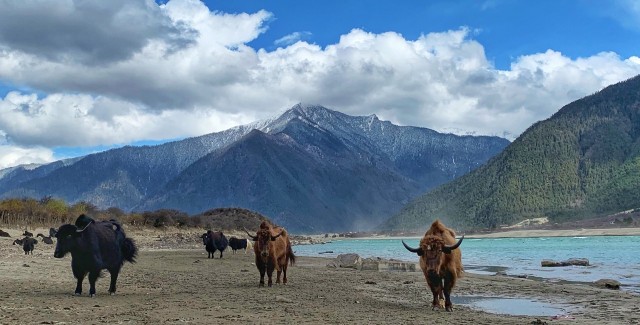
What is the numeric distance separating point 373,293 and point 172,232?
81.3m

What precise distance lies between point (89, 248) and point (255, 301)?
466cm

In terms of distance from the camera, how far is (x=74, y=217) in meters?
82.7

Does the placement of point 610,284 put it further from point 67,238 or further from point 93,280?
point 67,238

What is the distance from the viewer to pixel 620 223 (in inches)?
6590

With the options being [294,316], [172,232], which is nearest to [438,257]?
[294,316]

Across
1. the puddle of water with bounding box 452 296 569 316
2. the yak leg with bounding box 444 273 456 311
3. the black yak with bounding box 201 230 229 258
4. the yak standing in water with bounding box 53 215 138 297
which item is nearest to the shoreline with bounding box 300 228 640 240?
the black yak with bounding box 201 230 229 258

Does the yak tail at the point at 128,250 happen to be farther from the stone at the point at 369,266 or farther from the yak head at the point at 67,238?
the stone at the point at 369,266

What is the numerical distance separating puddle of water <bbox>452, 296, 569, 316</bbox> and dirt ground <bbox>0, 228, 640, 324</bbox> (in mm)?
547

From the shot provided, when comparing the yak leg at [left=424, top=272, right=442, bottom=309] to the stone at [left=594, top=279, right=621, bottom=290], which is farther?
the stone at [left=594, top=279, right=621, bottom=290]

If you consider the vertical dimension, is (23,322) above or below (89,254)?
below

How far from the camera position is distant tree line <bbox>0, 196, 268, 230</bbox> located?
72.2 m

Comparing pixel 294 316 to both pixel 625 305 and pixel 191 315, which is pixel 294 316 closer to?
pixel 191 315

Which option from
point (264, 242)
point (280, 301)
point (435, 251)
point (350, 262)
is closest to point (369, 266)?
point (350, 262)

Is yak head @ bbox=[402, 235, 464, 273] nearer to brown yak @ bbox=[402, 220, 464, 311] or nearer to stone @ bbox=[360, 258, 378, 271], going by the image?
brown yak @ bbox=[402, 220, 464, 311]
